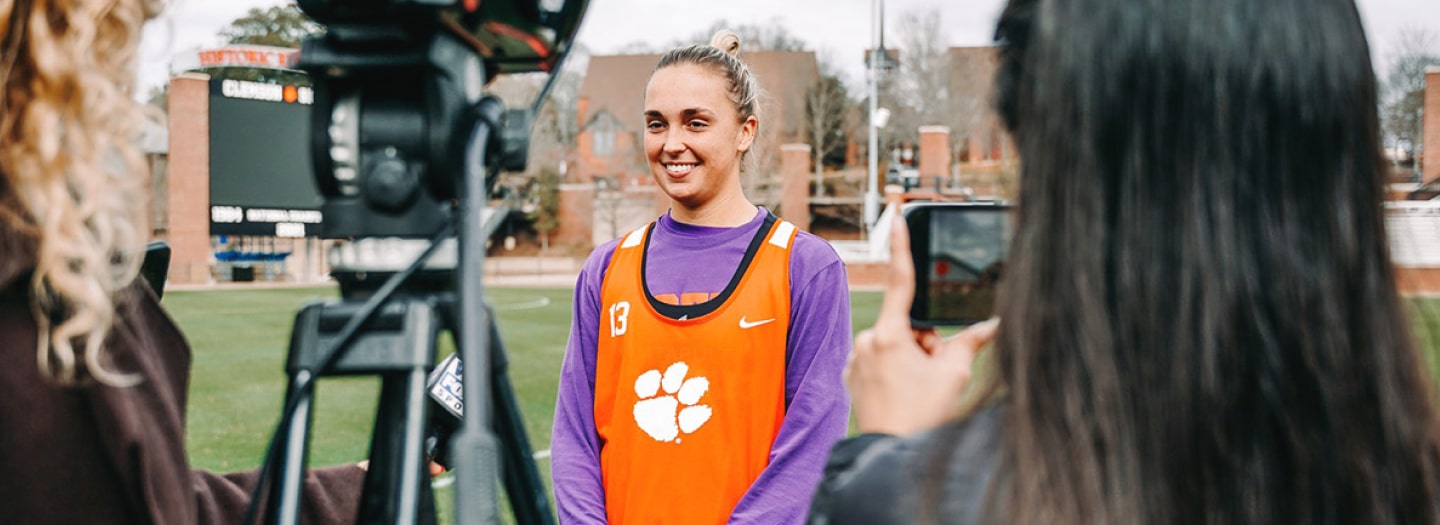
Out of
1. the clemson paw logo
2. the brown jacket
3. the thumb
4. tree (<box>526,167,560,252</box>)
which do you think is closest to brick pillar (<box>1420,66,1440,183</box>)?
tree (<box>526,167,560,252</box>)

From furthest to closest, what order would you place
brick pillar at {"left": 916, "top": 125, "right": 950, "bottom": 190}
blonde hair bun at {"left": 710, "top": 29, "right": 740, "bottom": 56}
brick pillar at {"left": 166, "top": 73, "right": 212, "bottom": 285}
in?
brick pillar at {"left": 916, "top": 125, "right": 950, "bottom": 190} → brick pillar at {"left": 166, "top": 73, "right": 212, "bottom": 285} → blonde hair bun at {"left": 710, "top": 29, "right": 740, "bottom": 56}

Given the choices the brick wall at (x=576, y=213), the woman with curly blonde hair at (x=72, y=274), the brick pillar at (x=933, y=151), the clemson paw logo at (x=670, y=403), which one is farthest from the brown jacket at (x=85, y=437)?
the brick wall at (x=576, y=213)

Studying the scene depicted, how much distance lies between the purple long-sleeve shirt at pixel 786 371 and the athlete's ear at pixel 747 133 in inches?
6.8

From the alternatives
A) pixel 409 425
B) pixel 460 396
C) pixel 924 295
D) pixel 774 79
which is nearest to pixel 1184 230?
pixel 924 295

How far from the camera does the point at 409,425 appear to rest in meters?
1.37

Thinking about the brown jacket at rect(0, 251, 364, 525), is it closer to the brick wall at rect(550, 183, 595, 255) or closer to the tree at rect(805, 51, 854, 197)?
the brick wall at rect(550, 183, 595, 255)

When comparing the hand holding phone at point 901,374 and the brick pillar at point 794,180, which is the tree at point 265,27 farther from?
the hand holding phone at point 901,374

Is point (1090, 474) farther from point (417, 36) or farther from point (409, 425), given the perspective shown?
point (417, 36)

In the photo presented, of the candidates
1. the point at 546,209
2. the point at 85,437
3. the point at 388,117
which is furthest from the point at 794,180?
the point at 85,437

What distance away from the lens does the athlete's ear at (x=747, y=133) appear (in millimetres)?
2576

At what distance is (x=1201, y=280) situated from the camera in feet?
3.05

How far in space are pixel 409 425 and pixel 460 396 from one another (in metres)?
0.27

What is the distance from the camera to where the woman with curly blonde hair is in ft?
3.84

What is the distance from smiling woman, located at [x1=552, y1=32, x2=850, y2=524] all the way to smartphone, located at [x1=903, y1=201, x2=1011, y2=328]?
0.94 meters
